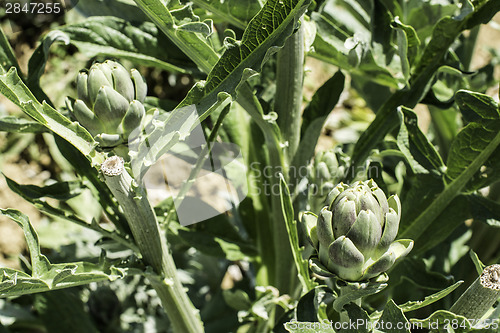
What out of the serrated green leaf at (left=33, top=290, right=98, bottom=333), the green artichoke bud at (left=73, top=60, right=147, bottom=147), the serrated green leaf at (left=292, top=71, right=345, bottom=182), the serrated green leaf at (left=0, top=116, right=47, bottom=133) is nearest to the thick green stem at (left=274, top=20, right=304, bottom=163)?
the serrated green leaf at (left=292, top=71, right=345, bottom=182)

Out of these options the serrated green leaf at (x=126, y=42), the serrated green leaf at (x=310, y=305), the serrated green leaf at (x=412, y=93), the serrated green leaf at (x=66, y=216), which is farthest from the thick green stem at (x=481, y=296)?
the serrated green leaf at (x=126, y=42)

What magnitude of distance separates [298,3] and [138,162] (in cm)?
24

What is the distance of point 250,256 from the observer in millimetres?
913

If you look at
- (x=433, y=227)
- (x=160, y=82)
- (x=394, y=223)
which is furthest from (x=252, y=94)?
(x=160, y=82)

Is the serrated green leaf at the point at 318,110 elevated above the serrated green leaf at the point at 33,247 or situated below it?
above

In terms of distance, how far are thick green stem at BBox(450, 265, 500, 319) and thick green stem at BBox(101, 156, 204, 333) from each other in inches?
13.3

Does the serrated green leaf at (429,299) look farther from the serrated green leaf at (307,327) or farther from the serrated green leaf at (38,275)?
the serrated green leaf at (38,275)

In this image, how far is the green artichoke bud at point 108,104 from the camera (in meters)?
0.60

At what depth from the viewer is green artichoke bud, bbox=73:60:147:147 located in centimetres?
60

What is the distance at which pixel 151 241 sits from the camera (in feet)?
2.17

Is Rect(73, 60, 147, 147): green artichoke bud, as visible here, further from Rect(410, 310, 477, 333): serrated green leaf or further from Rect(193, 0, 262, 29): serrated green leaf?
Rect(410, 310, 477, 333): serrated green leaf

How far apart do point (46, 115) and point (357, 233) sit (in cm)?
33

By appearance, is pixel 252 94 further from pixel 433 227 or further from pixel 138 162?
pixel 433 227

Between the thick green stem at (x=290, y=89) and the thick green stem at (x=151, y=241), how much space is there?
0.24 meters
